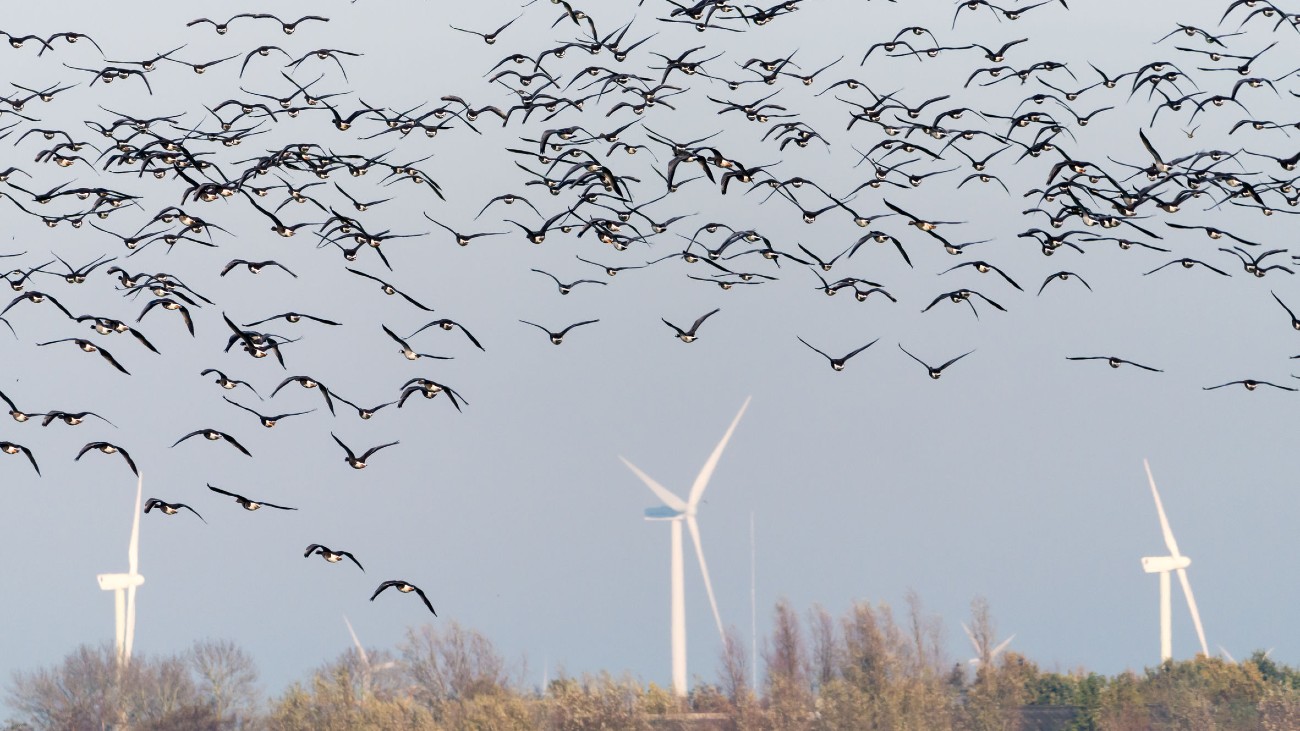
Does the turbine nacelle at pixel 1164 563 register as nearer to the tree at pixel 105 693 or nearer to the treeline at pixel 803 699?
the treeline at pixel 803 699

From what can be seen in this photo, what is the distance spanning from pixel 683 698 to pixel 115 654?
46.7m

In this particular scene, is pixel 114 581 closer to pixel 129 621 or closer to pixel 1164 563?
pixel 129 621

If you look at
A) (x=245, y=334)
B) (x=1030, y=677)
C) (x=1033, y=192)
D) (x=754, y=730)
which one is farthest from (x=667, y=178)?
(x=1030, y=677)

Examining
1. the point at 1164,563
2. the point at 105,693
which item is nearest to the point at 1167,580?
the point at 1164,563

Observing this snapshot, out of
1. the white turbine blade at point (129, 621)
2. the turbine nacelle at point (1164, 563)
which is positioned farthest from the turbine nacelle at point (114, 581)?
the turbine nacelle at point (1164, 563)

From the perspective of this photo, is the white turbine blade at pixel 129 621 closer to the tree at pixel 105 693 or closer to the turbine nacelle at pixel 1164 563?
the tree at pixel 105 693

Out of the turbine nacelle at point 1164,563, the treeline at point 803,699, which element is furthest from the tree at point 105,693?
the turbine nacelle at point 1164,563

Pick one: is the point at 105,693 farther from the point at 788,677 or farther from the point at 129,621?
the point at 788,677

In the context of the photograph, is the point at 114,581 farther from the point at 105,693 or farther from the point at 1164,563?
the point at 1164,563

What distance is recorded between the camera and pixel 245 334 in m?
45.9

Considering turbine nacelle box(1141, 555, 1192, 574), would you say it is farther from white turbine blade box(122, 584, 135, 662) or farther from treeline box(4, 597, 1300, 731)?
white turbine blade box(122, 584, 135, 662)

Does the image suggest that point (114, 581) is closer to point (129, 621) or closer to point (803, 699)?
point (129, 621)

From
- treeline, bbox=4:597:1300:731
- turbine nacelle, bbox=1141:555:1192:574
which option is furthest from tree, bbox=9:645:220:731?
turbine nacelle, bbox=1141:555:1192:574

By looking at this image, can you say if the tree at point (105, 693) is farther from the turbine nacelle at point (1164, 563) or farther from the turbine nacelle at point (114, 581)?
the turbine nacelle at point (1164, 563)
